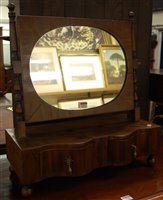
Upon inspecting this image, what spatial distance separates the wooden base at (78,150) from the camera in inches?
36.8

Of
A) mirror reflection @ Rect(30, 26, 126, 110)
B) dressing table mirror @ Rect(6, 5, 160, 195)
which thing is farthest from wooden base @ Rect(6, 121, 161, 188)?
mirror reflection @ Rect(30, 26, 126, 110)

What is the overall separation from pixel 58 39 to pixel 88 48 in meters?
0.15

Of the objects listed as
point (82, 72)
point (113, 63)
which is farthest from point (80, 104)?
point (113, 63)

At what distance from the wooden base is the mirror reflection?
15cm

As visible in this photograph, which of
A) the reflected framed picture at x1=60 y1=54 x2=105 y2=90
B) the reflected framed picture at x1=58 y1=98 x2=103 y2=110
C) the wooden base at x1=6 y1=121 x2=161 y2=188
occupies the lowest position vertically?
the wooden base at x1=6 y1=121 x2=161 y2=188

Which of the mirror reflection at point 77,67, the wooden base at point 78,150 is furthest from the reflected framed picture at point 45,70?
the wooden base at point 78,150

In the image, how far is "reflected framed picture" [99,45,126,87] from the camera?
123 cm

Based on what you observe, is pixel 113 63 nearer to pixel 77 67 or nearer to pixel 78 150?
pixel 77 67

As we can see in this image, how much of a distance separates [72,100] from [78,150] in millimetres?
251

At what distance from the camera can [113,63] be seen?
49.2 inches

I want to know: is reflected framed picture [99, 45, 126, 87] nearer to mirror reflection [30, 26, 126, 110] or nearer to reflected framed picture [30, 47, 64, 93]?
mirror reflection [30, 26, 126, 110]

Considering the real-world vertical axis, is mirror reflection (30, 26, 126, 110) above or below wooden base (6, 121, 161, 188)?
above

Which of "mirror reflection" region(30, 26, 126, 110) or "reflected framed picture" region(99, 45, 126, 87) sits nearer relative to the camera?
"mirror reflection" region(30, 26, 126, 110)

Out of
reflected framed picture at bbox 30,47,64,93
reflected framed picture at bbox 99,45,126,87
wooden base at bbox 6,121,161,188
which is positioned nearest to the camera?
wooden base at bbox 6,121,161,188
